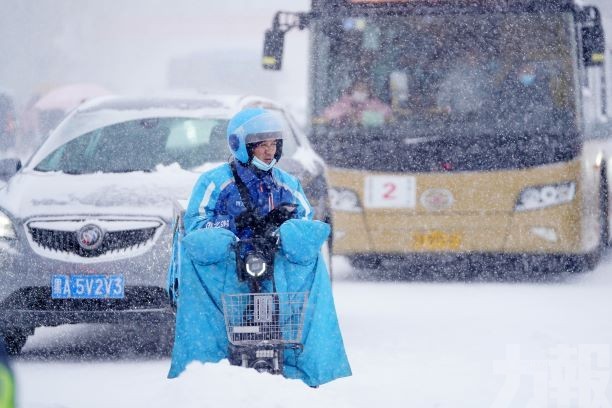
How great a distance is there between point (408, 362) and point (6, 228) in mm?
2610

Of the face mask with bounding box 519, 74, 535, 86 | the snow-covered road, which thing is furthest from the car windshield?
the face mask with bounding box 519, 74, 535, 86

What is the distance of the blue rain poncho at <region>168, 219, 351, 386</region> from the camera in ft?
19.2

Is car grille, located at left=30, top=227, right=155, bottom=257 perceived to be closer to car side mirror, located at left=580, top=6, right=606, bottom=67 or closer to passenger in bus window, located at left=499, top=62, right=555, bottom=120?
passenger in bus window, located at left=499, top=62, right=555, bottom=120

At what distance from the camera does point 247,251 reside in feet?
18.6

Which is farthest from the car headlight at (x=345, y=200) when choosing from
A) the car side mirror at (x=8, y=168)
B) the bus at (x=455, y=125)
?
the car side mirror at (x=8, y=168)

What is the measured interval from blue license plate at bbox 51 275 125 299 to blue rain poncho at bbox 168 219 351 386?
7.60 ft

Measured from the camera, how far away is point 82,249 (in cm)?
834

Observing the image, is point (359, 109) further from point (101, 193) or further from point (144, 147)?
point (101, 193)

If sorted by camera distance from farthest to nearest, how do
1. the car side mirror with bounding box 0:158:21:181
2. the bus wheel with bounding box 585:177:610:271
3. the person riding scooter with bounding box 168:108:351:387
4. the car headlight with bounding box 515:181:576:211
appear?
the bus wheel with bounding box 585:177:610:271 → the car headlight with bounding box 515:181:576:211 → the car side mirror with bounding box 0:158:21:181 → the person riding scooter with bounding box 168:108:351:387

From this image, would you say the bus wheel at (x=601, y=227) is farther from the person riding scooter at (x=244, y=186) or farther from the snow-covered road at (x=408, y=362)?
the person riding scooter at (x=244, y=186)

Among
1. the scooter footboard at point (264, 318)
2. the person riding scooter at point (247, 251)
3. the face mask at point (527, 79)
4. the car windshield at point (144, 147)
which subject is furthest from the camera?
the face mask at point (527, 79)

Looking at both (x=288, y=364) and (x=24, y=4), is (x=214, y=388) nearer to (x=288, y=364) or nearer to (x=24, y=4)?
(x=288, y=364)

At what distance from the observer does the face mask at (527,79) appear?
13375 mm

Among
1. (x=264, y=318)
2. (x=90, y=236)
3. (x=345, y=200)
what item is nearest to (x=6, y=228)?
(x=90, y=236)
